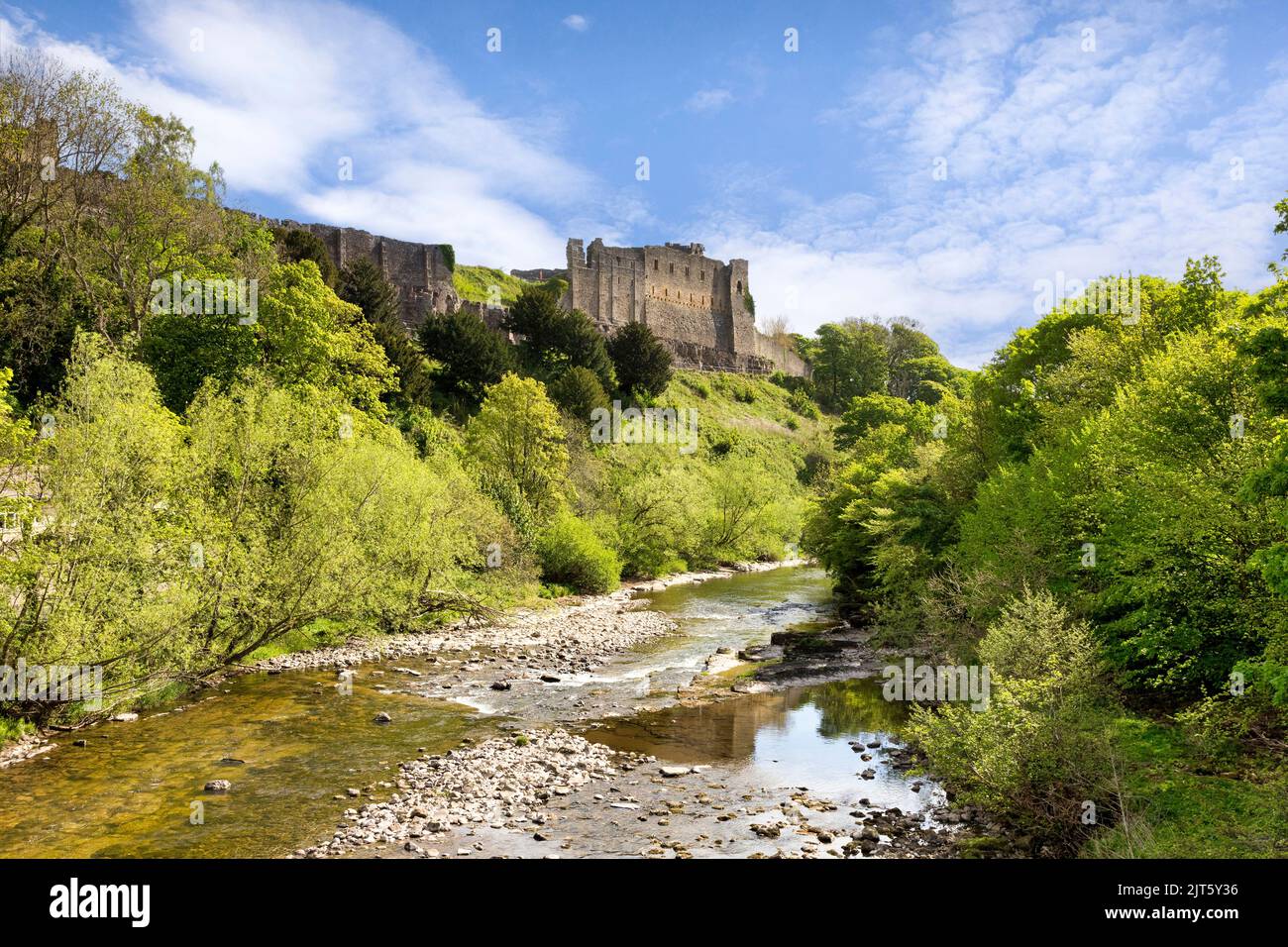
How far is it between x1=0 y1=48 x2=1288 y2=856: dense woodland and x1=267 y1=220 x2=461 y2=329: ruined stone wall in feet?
43.5

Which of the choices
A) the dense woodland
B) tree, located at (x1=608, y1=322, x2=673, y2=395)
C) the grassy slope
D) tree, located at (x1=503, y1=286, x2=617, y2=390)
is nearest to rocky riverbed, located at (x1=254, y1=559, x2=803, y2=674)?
the dense woodland

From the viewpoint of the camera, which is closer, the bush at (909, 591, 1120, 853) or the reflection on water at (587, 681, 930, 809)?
the bush at (909, 591, 1120, 853)

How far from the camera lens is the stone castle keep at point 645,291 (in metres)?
68.1

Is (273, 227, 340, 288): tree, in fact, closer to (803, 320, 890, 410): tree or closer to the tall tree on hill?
the tall tree on hill

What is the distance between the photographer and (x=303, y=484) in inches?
930

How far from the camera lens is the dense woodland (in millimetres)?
12852

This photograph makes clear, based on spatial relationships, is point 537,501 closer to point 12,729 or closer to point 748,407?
point 12,729

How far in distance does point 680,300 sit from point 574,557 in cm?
6128

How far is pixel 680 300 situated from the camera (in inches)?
3748

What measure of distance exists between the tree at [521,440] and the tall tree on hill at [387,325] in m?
Answer: 8.93
